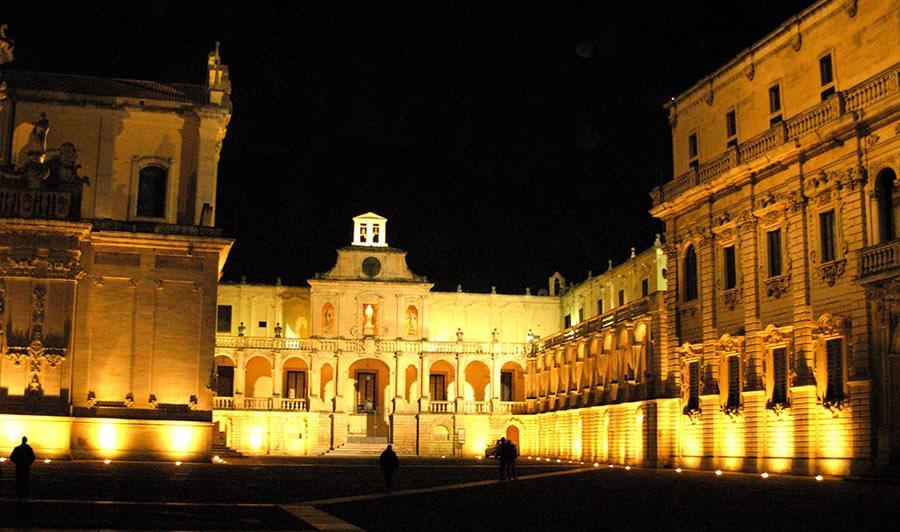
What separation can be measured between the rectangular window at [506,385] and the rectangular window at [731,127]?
42828 mm

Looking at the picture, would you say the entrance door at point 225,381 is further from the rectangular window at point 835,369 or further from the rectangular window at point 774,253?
the rectangular window at point 835,369

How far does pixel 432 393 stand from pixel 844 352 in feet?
167

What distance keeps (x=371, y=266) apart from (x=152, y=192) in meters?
32.9

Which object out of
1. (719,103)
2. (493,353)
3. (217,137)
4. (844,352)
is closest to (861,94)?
(844,352)

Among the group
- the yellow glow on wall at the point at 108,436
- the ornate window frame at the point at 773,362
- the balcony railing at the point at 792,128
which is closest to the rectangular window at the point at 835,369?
the ornate window frame at the point at 773,362

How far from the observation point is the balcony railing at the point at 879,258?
2978cm

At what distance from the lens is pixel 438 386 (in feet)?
267

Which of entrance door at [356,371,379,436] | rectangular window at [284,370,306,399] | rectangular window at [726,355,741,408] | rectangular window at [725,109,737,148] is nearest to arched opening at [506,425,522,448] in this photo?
entrance door at [356,371,379,436]

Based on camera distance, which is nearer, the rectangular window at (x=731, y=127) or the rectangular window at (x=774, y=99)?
the rectangular window at (x=774, y=99)

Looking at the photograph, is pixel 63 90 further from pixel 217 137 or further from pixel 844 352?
pixel 844 352

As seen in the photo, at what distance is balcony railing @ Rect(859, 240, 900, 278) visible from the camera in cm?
2978

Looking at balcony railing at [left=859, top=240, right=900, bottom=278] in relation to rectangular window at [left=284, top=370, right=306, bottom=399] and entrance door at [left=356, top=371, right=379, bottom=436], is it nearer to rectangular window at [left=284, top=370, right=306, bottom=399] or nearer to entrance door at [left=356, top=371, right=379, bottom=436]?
entrance door at [left=356, top=371, right=379, bottom=436]

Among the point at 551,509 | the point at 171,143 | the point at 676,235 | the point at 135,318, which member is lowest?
the point at 551,509

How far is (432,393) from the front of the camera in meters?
81.1
